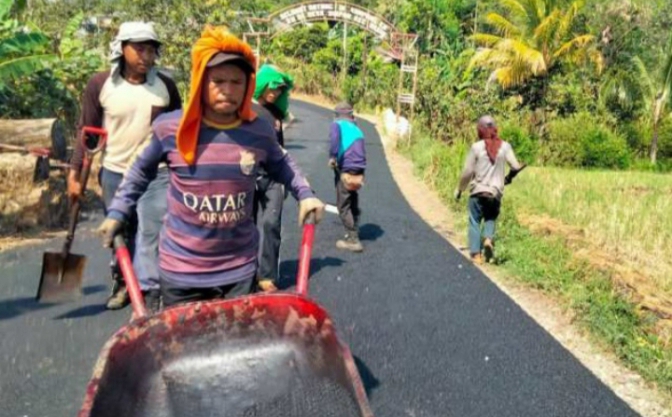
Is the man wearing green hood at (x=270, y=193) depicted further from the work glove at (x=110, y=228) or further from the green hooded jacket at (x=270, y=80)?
the work glove at (x=110, y=228)

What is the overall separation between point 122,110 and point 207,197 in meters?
1.98

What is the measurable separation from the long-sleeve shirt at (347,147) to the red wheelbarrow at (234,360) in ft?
13.7

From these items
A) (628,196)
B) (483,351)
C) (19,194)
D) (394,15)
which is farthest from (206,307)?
(394,15)

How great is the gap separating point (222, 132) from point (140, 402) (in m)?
1.12

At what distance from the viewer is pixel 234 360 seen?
9.77 feet

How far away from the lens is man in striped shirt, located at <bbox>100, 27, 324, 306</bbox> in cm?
268

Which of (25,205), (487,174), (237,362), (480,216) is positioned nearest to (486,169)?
(487,174)

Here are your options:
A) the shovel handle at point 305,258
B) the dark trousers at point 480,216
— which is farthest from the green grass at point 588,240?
the shovel handle at point 305,258

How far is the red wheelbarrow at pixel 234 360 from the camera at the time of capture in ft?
8.95

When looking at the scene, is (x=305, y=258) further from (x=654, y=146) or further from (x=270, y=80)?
(x=654, y=146)

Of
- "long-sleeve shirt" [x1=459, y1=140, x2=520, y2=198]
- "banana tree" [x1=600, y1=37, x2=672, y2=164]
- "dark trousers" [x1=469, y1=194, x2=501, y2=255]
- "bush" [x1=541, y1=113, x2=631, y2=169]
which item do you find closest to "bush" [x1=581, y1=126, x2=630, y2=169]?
"bush" [x1=541, y1=113, x2=631, y2=169]

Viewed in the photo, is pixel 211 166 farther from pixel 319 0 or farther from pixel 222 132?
pixel 319 0

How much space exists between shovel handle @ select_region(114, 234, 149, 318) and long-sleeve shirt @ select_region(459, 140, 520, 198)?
15.3 feet

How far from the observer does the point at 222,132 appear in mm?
2789
